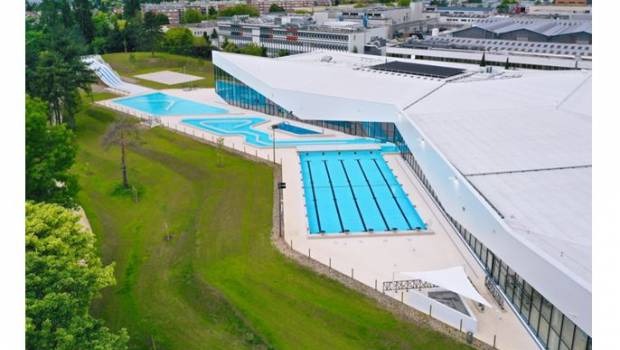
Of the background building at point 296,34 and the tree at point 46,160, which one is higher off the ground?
the background building at point 296,34

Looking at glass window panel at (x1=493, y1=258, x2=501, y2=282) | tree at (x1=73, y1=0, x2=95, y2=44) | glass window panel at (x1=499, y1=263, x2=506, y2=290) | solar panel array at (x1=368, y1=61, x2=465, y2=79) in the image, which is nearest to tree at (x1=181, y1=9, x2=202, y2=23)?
tree at (x1=73, y1=0, x2=95, y2=44)

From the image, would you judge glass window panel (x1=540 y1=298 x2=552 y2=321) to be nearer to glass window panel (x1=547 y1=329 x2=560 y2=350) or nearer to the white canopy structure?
glass window panel (x1=547 y1=329 x2=560 y2=350)

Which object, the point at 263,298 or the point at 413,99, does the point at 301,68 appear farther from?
the point at 263,298

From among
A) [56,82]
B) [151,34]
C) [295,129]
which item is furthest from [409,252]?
[151,34]

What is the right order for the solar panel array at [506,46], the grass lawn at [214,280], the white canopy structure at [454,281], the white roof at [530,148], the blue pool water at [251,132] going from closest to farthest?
the white roof at [530,148] → the grass lawn at [214,280] → the white canopy structure at [454,281] → the blue pool water at [251,132] → the solar panel array at [506,46]

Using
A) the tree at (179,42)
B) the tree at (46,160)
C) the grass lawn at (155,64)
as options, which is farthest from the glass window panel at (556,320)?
the tree at (179,42)

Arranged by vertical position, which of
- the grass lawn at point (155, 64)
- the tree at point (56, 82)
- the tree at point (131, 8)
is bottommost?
the tree at point (56, 82)

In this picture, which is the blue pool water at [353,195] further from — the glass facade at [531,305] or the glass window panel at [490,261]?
the glass window panel at [490,261]
